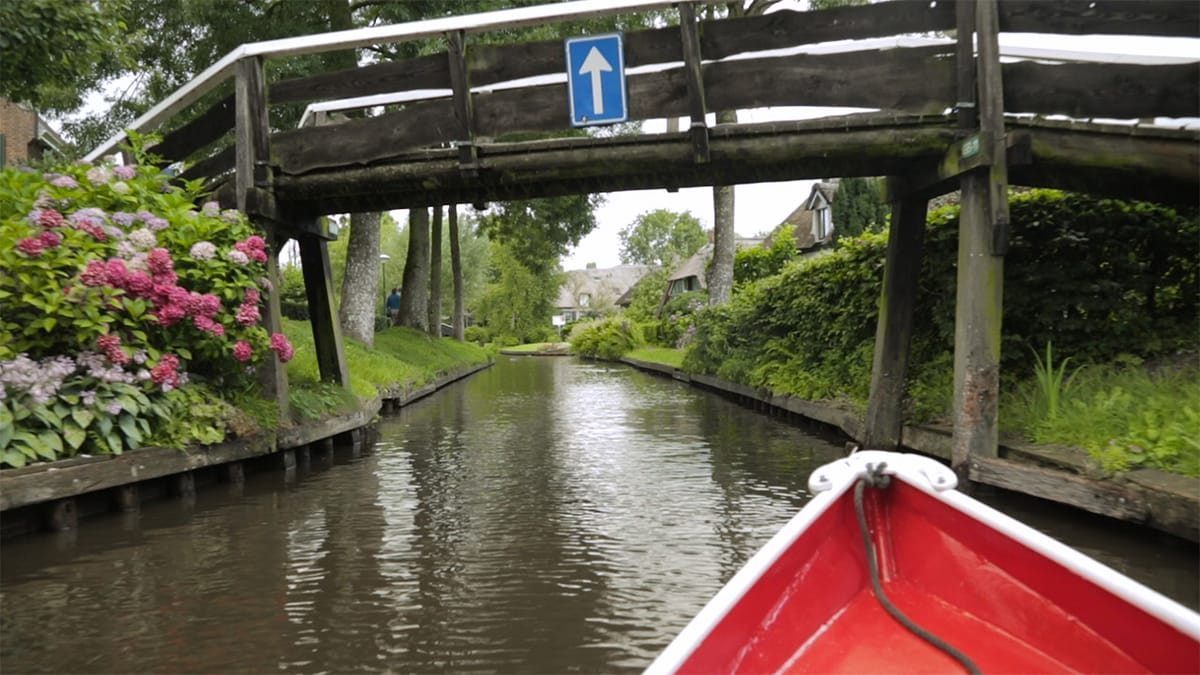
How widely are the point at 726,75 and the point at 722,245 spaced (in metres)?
13.2

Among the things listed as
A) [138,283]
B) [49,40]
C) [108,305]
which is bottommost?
[108,305]

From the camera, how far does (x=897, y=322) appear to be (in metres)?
8.22

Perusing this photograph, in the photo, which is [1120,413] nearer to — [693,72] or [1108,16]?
[1108,16]

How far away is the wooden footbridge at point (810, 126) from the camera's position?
6.50 m

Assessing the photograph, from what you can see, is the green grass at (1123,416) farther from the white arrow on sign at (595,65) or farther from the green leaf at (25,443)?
the green leaf at (25,443)

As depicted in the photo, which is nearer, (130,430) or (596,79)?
(130,430)

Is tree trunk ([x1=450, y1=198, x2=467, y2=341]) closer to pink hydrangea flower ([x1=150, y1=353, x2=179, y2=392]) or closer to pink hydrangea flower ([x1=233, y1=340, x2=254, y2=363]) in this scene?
pink hydrangea flower ([x1=233, y1=340, x2=254, y2=363])

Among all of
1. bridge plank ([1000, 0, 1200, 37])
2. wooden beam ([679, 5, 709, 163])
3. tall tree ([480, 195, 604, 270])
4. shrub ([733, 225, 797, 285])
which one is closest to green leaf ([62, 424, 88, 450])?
wooden beam ([679, 5, 709, 163])

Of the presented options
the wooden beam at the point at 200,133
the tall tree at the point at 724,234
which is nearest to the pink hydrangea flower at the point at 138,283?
the wooden beam at the point at 200,133

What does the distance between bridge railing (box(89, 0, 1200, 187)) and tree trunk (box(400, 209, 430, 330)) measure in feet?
47.5

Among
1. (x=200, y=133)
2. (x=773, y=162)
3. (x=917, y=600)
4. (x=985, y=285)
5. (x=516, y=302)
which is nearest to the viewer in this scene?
(x=917, y=600)

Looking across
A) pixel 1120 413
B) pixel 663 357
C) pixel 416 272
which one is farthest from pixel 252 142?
pixel 663 357

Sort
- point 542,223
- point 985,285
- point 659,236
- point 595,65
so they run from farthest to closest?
point 659,236
point 542,223
point 595,65
point 985,285

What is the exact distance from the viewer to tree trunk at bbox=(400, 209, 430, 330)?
2267 centimetres
